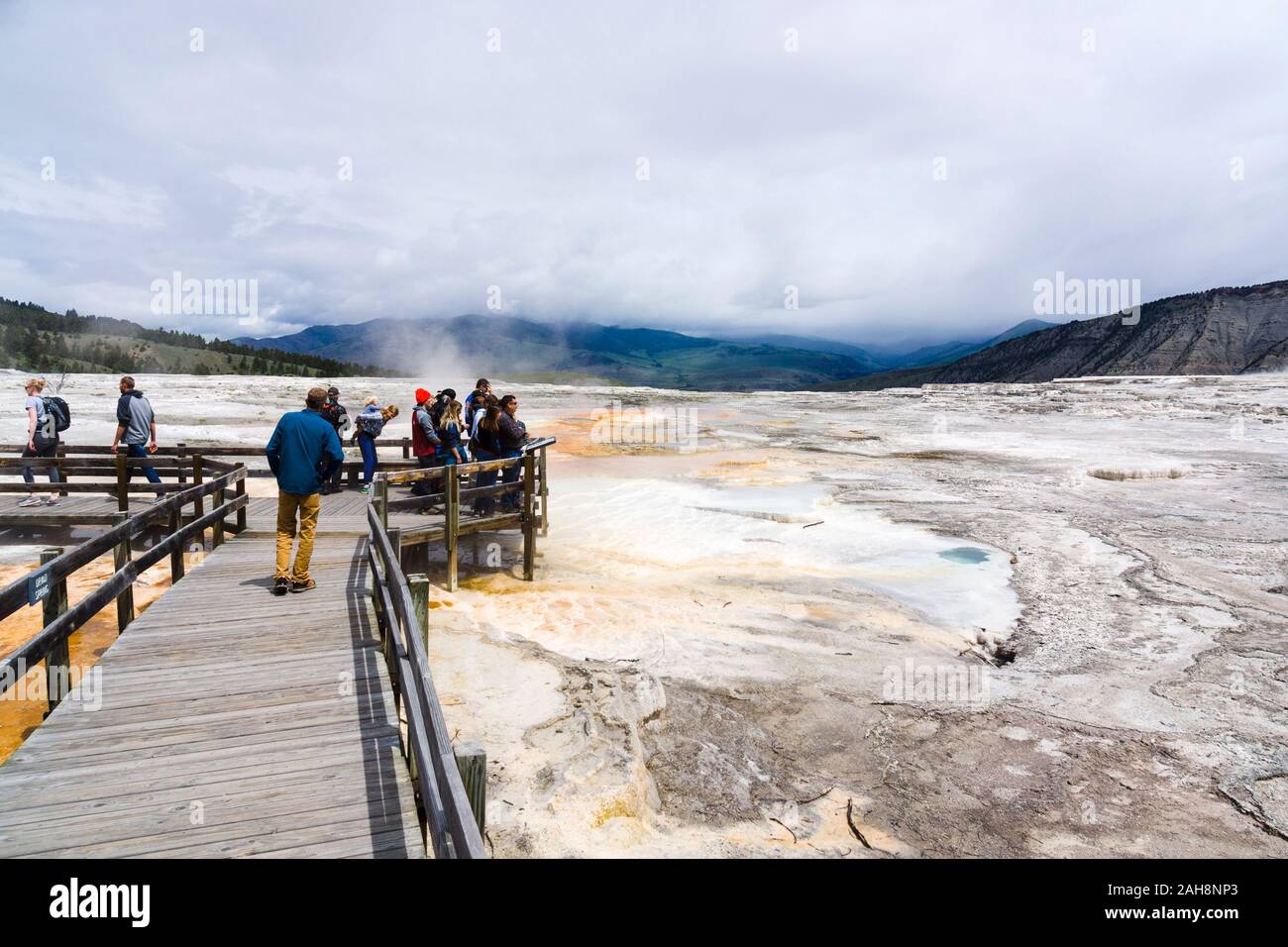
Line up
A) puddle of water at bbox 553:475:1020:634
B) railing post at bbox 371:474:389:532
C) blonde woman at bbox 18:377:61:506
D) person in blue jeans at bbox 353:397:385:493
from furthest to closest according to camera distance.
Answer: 1. blonde woman at bbox 18:377:61:506
2. person in blue jeans at bbox 353:397:385:493
3. puddle of water at bbox 553:475:1020:634
4. railing post at bbox 371:474:389:532

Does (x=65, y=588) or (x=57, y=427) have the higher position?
(x=57, y=427)

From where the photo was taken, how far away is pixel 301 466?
20.9ft

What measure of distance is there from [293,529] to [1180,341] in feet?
423

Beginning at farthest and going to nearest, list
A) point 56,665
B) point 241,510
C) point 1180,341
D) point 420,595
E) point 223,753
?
point 1180,341 → point 241,510 → point 420,595 → point 56,665 → point 223,753

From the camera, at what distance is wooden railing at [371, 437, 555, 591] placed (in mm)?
9617

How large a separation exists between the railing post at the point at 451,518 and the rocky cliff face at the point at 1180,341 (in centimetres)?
10904

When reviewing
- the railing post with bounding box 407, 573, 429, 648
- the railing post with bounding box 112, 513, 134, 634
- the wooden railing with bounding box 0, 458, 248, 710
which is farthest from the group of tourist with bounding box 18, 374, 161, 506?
the railing post with bounding box 407, 573, 429, 648

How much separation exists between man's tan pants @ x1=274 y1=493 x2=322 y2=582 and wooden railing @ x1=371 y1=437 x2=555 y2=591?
1753 millimetres

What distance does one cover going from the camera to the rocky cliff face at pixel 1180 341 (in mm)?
96688

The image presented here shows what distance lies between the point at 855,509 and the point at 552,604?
28.9ft

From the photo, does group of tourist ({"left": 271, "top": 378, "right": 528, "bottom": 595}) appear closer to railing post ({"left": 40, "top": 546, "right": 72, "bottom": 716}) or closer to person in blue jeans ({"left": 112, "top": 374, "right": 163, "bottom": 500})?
railing post ({"left": 40, "top": 546, "right": 72, "bottom": 716})

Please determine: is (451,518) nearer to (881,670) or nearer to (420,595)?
(420,595)

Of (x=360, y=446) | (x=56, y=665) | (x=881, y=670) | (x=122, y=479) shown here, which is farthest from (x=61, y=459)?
(x=881, y=670)

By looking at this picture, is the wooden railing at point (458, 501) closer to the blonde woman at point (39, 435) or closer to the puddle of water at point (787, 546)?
the puddle of water at point (787, 546)
